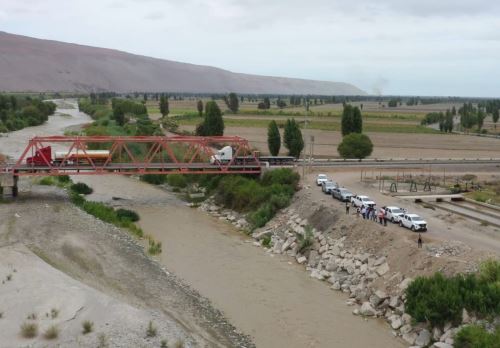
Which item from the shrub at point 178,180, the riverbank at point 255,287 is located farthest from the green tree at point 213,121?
the riverbank at point 255,287

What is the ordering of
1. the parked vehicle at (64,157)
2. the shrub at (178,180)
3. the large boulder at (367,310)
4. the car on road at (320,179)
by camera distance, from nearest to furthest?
the large boulder at (367,310), the car on road at (320,179), the parked vehicle at (64,157), the shrub at (178,180)

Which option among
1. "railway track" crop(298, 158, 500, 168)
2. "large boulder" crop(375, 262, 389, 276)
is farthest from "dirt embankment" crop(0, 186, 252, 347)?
"railway track" crop(298, 158, 500, 168)

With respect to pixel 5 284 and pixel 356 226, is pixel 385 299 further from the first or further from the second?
pixel 5 284

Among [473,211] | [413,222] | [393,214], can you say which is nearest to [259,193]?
[393,214]

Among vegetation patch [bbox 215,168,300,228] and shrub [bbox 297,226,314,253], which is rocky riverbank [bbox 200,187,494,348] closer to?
shrub [bbox 297,226,314,253]

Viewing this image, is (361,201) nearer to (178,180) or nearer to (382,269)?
(382,269)

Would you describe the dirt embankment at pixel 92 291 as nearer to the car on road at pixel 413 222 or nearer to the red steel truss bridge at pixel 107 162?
the red steel truss bridge at pixel 107 162
